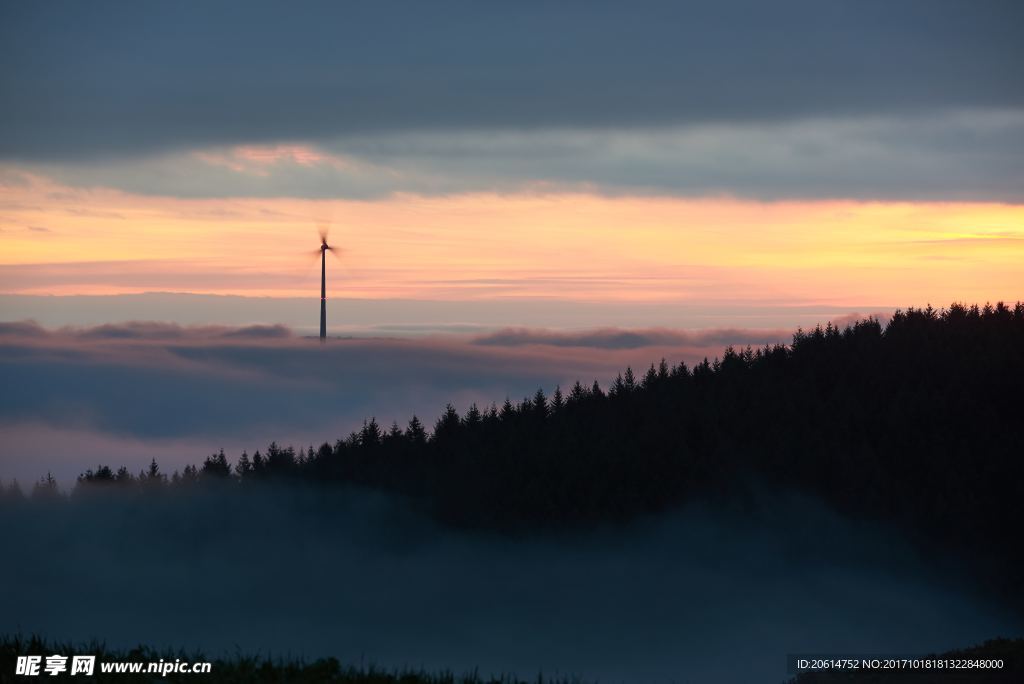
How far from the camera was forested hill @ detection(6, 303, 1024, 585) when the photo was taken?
12850cm

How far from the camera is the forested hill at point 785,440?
128m

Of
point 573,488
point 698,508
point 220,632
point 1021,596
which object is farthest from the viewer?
point 220,632

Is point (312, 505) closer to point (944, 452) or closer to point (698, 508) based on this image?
point (698, 508)

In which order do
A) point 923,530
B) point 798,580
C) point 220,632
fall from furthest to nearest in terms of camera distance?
point 220,632 → point 798,580 → point 923,530

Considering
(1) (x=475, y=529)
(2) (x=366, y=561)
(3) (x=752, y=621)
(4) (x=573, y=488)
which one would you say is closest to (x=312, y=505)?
(2) (x=366, y=561)

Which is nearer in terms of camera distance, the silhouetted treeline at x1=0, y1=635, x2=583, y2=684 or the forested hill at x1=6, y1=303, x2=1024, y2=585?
the silhouetted treeline at x1=0, y1=635, x2=583, y2=684

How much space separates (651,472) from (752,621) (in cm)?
2412

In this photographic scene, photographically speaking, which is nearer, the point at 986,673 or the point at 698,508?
the point at 986,673

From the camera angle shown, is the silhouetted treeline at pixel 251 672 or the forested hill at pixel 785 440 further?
the forested hill at pixel 785 440

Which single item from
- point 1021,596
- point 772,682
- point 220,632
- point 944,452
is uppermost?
point 944,452

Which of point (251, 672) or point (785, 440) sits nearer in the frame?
point (251, 672)

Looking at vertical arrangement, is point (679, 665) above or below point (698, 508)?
below

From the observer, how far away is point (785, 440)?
14312 cm

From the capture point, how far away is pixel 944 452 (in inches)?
5094
